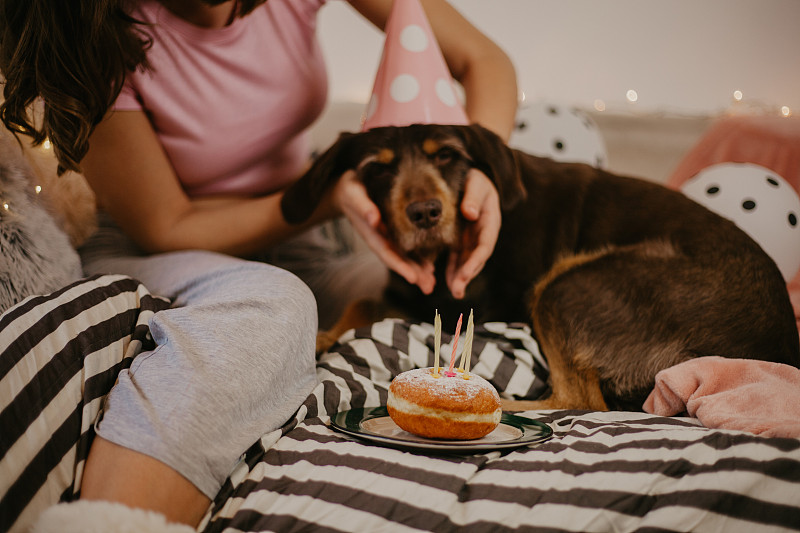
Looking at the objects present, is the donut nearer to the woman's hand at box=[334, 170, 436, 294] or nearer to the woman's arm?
the woman's hand at box=[334, 170, 436, 294]

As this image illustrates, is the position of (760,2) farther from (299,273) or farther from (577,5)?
(299,273)

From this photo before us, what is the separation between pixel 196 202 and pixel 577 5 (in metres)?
2.59

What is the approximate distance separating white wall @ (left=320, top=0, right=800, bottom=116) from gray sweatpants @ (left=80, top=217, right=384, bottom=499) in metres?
2.53

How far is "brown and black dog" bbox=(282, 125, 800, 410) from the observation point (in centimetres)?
148

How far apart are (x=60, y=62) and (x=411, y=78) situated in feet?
2.69

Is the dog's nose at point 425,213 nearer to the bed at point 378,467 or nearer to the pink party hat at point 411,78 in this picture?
the pink party hat at point 411,78

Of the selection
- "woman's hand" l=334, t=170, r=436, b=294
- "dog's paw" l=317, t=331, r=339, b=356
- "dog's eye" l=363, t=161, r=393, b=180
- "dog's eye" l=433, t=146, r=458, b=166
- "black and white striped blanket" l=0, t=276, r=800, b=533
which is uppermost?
"dog's eye" l=433, t=146, r=458, b=166

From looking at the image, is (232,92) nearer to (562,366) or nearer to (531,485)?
(562,366)

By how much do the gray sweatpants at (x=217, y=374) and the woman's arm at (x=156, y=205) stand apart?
35cm

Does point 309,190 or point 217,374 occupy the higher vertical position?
point 309,190

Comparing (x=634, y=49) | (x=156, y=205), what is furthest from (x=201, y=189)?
(x=634, y=49)

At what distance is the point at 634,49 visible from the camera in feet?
11.4

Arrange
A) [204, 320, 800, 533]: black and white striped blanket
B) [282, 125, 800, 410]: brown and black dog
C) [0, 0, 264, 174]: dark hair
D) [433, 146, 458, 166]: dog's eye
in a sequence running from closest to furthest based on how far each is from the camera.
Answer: [204, 320, 800, 533]: black and white striped blanket, [0, 0, 264, 174]: dark hair, [282, 125, 800, 410]: brown and black dog, [433, 146, 458, 166]: dog's eye

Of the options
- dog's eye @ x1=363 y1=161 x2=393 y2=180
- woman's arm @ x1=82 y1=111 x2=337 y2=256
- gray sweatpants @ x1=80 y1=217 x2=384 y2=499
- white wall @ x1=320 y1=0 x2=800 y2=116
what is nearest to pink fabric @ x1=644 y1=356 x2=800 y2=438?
gray sweatpants @ x1=80 y1=217 x2=384 y2=499
